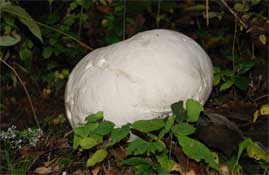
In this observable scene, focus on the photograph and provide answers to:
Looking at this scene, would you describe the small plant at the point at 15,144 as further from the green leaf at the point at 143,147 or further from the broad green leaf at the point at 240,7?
the broad green leaf at the point at 240,7

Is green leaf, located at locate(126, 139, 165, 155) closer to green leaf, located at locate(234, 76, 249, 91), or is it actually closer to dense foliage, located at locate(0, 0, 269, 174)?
dense foliage, located at locate(0, 0, 269, 174)

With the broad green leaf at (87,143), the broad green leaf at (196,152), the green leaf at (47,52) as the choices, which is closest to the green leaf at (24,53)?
the green leaf at (47,52)

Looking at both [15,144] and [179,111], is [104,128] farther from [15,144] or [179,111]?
[15,144]

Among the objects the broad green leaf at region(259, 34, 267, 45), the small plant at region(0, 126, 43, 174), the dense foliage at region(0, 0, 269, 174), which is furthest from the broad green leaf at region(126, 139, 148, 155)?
the broad green leaf at region(259, 34, 267, 45)

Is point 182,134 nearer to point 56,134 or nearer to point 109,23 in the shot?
point 56,134

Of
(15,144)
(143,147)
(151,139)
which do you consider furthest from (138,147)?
(15,144)

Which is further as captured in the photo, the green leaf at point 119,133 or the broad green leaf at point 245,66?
the broad green leaf at point 245,66
